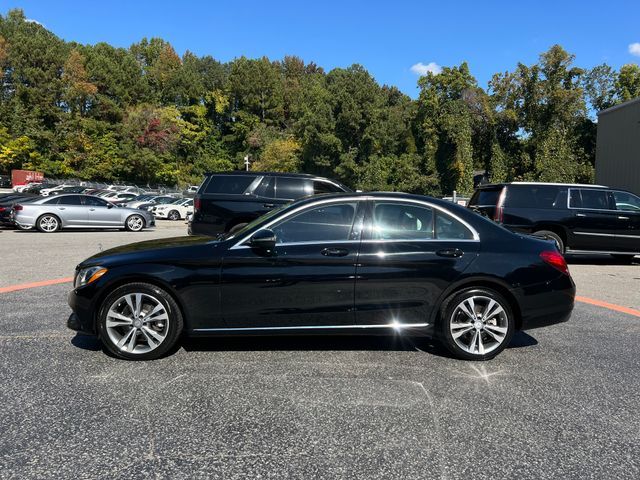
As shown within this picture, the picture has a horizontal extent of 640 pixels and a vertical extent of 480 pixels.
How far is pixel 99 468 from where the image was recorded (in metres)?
2.75

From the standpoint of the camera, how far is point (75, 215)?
1744cm

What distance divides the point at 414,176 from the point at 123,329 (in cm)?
4971

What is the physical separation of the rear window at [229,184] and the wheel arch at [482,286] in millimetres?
5695

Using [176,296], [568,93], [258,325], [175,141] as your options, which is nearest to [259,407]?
[258,325]

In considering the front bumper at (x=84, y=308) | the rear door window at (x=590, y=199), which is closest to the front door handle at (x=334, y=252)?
the front bumper at (x=84, y=308)

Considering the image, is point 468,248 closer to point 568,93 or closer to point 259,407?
point 259,407

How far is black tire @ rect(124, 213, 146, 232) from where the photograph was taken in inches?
723

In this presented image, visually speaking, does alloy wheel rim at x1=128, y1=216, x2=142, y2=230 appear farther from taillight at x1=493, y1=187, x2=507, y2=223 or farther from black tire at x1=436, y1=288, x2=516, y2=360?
black tire at x1=436, y1=288, x2=516, y2=360

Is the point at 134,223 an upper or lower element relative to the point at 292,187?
lower

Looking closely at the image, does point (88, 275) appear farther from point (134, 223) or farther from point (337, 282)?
point (134, 223)

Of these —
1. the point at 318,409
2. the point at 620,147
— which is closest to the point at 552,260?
the point at 318,409

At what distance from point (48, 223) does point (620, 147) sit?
2426 centimetres

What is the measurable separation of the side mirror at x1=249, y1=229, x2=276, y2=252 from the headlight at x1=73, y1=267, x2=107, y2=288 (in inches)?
52.0

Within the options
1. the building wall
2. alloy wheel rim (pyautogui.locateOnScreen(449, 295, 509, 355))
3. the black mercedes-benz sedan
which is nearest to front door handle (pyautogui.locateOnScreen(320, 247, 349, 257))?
the black mercedes-benz sedan
